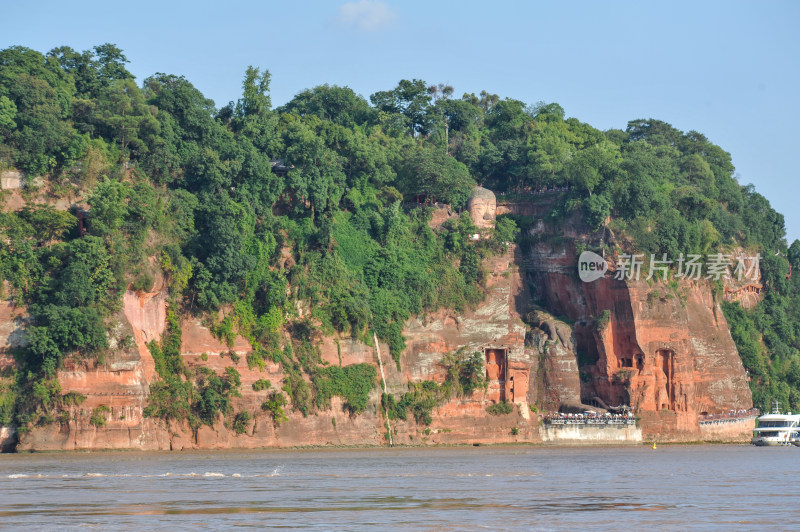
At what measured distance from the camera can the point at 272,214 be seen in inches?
3196

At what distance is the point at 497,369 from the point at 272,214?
18.8 m

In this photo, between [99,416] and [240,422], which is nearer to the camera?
[99,416]

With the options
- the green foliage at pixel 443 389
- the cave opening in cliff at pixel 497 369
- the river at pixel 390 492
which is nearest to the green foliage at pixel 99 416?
the river at pixel 390 492

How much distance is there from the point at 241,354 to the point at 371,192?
19.9 metres

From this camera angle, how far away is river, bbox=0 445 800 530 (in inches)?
1298

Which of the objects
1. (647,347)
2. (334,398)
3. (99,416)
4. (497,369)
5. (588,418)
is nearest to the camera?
(99,416)

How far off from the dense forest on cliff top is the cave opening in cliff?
4440 mm

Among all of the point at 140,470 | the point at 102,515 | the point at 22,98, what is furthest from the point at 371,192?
the point at 102,515

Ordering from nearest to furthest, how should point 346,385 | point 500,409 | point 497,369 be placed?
point 346,385
point 500,409
point 497,369

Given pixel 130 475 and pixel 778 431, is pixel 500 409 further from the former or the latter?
pixel 130 475

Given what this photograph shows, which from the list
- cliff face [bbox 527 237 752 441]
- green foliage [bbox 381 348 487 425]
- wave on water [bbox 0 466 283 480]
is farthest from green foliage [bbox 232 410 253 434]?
cliff face [bbox 527 237 752 441]

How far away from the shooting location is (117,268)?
2648 inches

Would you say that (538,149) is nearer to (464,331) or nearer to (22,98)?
(464,331)

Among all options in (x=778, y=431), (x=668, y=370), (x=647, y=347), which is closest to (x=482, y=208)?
(x=647, y=347)
